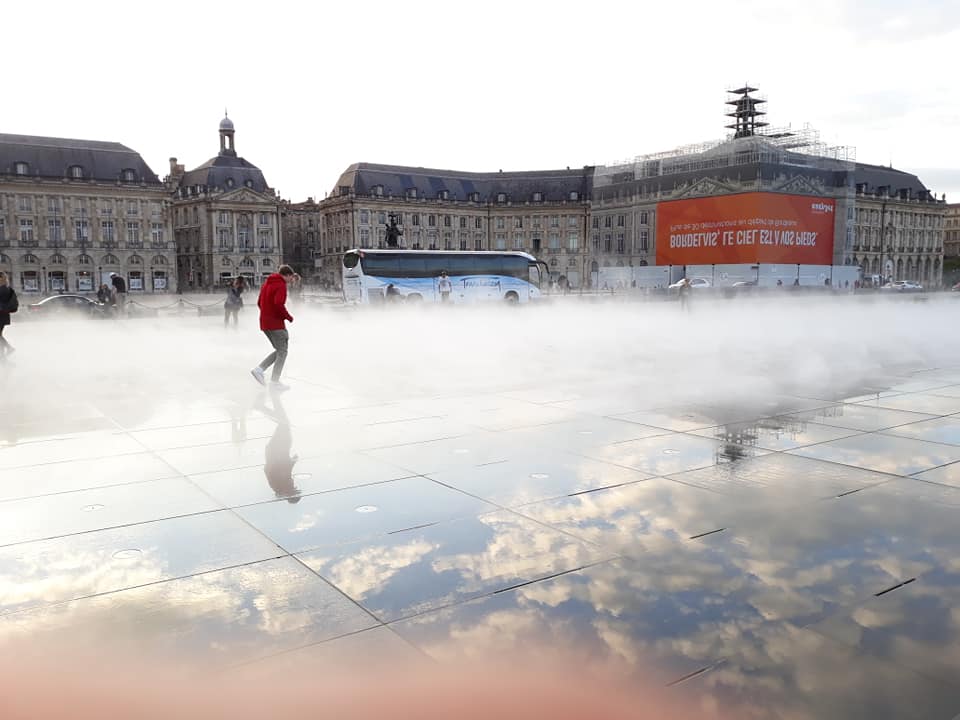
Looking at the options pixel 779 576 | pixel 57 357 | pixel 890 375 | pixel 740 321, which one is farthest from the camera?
pixel 740 321

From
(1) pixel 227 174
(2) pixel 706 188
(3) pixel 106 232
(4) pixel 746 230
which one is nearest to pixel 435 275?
(4) pixel 746 230

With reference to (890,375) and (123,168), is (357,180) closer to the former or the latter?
(123,168)

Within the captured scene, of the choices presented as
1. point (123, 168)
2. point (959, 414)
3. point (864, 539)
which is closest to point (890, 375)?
point (959, 414)

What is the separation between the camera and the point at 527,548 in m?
4.76

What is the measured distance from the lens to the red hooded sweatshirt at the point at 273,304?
37.4 feet

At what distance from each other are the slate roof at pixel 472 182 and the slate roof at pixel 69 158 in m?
24.7

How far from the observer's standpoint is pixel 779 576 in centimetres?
432

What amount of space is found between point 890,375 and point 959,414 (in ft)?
11.7

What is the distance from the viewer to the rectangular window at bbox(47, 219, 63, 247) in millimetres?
83938

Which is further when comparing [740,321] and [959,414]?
[740,321]

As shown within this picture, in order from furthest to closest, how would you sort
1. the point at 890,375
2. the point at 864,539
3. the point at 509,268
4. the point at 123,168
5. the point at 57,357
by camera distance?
the point at 123,168 < the point at 509,268 < the point at 57,357 < the point at 890,375 < the point at 864,539

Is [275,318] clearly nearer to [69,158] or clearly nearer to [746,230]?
[746,230]

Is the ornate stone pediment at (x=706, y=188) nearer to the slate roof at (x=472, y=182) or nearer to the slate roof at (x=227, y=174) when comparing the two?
the slate roof at (x=472, y=182)

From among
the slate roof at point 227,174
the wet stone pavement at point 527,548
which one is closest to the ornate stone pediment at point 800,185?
the slate roof at point 227,174
